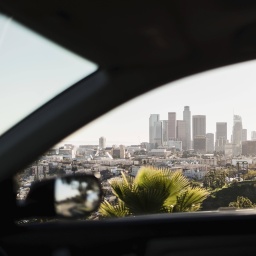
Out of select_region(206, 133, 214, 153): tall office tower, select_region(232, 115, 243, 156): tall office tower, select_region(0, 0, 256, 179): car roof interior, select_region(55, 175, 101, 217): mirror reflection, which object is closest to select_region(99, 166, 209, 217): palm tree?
select_region(206, 133, 214, 153): tall office tower

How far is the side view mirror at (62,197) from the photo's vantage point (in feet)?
6.02

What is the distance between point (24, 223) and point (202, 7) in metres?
1.38

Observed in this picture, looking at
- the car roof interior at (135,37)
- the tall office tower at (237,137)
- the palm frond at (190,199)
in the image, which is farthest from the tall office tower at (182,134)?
the car roof interior at (135,37)

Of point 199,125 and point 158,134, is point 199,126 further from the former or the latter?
point 158,134

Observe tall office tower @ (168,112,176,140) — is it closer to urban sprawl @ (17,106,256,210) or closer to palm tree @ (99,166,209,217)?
urban sprawl @ (17,106,256,210)

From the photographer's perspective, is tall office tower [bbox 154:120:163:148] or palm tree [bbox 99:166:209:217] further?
palm tree [bbox 99:166:209:217]

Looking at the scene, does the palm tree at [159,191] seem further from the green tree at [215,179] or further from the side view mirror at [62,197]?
the side view mirror at [62,197]

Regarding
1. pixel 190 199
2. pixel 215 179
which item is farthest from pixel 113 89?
pixel 215 179

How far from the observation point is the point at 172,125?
5.19m

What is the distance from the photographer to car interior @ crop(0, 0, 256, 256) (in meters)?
1.91

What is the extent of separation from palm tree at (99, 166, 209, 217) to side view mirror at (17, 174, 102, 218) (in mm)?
4406

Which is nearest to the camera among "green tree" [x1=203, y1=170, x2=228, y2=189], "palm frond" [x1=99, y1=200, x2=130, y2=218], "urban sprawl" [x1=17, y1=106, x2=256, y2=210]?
"urban sprawl" [x1=17, y1=106, x2=256, y2=210]

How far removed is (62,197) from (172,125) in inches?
135

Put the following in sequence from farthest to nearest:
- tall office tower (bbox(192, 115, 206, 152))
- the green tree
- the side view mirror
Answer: the green tree, tall office tower (bbox(192, 115, 206, 152)), the side view mirror
